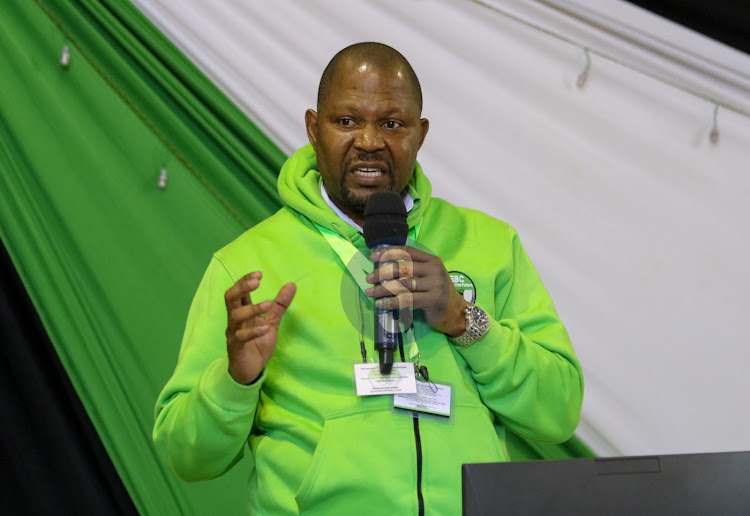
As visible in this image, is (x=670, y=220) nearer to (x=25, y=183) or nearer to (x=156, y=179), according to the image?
(x=156, y=179)

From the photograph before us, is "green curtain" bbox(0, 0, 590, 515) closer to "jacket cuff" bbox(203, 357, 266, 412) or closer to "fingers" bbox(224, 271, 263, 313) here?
"jacket cuff" bbox(203, 357, 266, 412)

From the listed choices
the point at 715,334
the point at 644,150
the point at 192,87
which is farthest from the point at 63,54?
the point at 715,334

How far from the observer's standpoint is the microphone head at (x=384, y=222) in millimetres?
1638

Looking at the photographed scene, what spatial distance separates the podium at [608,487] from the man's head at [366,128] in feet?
2.75

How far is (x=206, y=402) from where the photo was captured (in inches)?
66.1

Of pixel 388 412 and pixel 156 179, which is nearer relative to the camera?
pixel 388 412

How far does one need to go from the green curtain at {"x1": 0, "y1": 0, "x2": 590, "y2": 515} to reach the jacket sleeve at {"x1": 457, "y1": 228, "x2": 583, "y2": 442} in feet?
2.58

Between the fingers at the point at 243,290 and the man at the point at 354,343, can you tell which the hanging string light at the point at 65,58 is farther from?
the fingers at the point at 243,290

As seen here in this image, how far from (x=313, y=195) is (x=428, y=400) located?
0.47 meters

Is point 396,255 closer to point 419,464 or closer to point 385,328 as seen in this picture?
point 385,328

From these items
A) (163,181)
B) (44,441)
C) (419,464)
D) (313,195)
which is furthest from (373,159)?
(44,441)

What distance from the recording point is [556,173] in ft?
9.34

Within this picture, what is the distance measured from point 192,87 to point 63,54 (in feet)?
1.42

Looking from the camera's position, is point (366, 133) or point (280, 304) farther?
point (366, 133)
